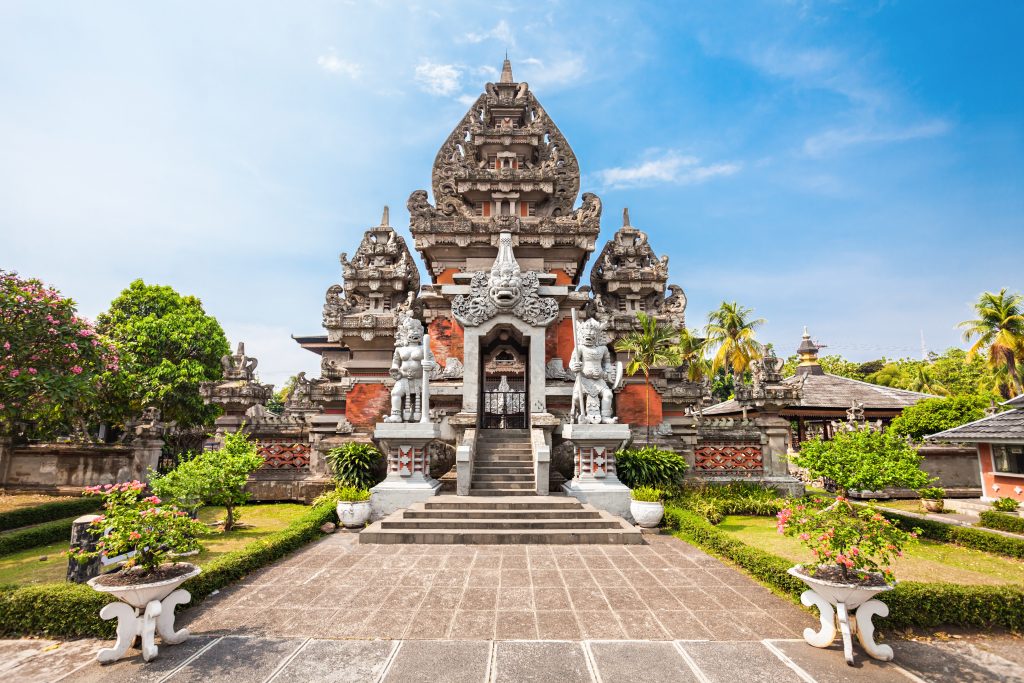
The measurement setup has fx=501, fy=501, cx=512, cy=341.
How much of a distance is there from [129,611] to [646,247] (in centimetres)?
1724

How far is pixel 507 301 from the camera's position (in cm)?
1542

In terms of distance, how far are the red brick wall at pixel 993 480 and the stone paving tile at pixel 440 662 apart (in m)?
16.9

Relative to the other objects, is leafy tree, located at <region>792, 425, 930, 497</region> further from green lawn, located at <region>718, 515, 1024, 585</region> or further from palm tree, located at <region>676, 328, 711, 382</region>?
palm tree, located at <region>676, 328, 711, 382</region>

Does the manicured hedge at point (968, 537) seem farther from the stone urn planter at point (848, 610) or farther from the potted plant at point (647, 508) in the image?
the stone urn planter at point (848, 610)

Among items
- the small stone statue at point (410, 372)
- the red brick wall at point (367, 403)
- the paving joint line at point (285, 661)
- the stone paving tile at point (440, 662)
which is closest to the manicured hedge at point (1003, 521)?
the stone paving tile at point (440, 662)

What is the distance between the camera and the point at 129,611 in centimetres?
502

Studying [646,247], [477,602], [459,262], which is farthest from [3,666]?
[646,247]

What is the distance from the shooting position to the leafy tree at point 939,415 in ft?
60.6

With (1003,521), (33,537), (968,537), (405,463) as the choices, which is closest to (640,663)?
(405,463)

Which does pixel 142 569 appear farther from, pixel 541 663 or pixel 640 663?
pixel 640 663

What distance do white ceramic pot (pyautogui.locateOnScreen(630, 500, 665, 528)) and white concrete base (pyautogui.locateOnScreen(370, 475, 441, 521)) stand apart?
494 cm

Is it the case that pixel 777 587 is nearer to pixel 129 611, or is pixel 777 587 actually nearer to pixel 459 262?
pixel 129 611

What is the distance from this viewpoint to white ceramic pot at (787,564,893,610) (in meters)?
4.85

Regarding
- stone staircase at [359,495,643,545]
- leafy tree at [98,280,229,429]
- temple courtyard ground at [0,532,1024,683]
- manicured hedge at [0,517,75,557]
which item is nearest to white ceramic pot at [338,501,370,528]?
stone staircase at [359,495,643,545]
